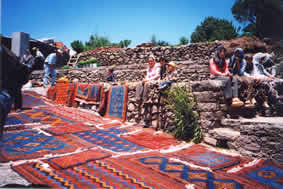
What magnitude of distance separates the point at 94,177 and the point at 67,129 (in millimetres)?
2341

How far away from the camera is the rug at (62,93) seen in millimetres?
7012

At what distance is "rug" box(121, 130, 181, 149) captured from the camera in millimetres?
3716

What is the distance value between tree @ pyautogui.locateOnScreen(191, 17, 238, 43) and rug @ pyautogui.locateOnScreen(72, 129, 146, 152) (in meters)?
11.8

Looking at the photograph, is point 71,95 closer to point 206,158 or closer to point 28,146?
point 28,146

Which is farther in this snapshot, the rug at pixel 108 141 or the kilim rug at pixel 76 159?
the rug at pixel 108 141

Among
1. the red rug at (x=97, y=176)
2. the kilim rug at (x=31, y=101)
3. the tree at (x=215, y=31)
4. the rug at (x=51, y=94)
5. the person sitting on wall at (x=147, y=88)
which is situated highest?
the tree at (x=215, y=31)

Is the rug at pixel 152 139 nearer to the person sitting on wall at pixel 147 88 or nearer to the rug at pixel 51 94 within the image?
Result: the person sitting on wall at pixel 147 88

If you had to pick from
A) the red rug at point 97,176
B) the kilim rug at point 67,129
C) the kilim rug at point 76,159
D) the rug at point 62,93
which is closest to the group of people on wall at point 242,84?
the red rug at point 97,176

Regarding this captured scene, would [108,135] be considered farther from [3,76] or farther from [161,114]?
[3,76]

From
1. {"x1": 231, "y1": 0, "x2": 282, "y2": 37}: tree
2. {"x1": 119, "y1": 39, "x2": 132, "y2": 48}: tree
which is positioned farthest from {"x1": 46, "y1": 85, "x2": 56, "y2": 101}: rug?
{"x1": 119, "y1": 39, "x2": 132, "y2": 48}: tree

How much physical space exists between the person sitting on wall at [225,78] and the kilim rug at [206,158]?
1.21 m

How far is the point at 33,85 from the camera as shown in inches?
390

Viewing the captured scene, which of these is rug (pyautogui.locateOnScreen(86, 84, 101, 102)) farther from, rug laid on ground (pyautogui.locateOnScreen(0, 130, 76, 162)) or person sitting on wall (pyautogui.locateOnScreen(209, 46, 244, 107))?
person sitting on wall (pyautogui.locateOnScreen(209, 46, 244, 107))

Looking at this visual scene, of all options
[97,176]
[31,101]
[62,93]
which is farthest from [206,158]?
[31,101]
